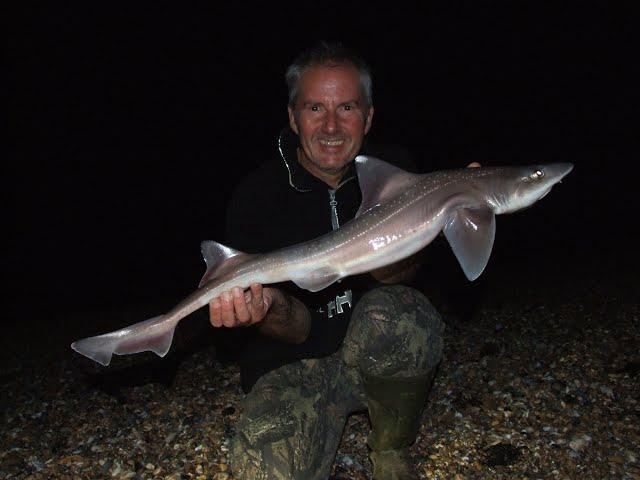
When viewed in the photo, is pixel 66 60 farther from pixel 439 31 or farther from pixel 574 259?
Answer: pixel 574 259

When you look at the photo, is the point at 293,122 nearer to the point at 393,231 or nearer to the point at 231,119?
the point at 393,231

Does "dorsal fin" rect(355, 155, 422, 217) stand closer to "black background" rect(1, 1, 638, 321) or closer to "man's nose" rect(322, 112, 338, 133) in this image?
"man's nose" rect(322, 112, 338, 133)

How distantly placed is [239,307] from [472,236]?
4.49 ft

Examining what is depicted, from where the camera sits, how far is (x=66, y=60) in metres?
45.6

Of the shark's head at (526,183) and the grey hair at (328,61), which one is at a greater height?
the grey hair at (328,61)

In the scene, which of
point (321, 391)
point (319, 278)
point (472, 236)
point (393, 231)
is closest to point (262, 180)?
point (319, 278)

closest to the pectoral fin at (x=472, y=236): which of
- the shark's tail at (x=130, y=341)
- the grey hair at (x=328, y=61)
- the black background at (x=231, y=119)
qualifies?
the grey hair at (x=328, y=61)

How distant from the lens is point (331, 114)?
12.2ft

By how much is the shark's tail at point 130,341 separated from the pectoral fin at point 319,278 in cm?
78

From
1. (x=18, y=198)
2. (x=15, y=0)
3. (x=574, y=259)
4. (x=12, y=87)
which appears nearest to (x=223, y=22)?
(x=15, y=0)

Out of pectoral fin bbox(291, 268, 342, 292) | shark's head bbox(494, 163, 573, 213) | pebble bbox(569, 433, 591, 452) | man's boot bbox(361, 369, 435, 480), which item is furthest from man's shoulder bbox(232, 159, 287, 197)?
pebble bbox(569, 433, 591, 452)

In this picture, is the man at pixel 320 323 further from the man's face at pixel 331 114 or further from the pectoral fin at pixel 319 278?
the pectoral fin at pixel 319 278

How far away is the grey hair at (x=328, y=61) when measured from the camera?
12.3 ft

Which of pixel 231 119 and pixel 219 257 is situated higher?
pixel 231 119
